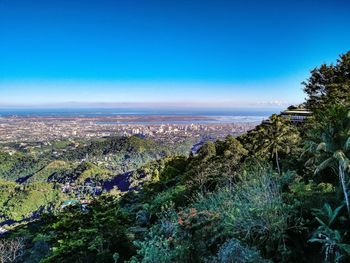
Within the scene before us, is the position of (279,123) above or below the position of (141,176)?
above

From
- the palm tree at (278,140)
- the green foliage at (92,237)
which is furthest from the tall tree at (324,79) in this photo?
Answer: the green foliage at (92,237)

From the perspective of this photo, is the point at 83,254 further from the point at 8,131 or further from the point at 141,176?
the point at 8,131

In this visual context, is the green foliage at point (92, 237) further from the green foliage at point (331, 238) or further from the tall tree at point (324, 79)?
the tall tree at point (324, 79)

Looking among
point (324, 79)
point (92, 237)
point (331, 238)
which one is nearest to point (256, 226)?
point (331, 238)

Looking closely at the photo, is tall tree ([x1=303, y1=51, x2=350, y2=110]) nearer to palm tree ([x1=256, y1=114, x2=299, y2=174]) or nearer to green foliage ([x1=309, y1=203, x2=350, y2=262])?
palm tree ([x1=256, y1=114, x2=299, y2=174])

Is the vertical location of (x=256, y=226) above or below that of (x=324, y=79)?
below

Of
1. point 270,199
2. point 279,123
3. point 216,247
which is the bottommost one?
point 216,247

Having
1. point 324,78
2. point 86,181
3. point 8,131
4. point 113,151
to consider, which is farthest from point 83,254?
point 8,131

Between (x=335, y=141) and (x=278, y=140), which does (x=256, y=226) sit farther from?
(x=278, y=140)
